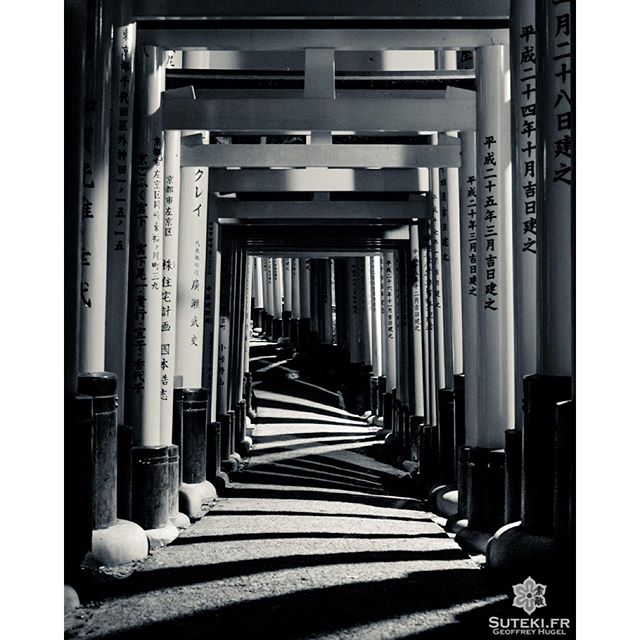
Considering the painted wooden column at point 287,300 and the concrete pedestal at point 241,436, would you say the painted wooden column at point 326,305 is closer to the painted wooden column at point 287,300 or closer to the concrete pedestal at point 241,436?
the painted wooden column at point 287,300

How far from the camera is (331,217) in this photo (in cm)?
1212

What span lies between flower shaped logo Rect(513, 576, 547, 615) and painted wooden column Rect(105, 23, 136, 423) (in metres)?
3.18

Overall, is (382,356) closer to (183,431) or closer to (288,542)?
(183,431)

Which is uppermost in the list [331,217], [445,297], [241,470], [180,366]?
[331,217]

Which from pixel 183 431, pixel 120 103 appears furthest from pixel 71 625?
pixel 183 431

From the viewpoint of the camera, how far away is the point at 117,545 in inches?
241

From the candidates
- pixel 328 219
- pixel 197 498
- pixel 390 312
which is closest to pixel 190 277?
pixel 197 498

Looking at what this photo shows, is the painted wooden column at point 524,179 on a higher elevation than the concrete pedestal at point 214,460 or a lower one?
higher

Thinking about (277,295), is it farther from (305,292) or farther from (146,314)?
(146,314)

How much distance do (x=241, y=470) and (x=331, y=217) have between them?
9.89ft

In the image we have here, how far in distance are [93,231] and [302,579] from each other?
86.2 inches

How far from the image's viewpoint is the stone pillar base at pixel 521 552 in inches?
206

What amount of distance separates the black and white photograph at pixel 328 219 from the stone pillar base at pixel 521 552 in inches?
0.7

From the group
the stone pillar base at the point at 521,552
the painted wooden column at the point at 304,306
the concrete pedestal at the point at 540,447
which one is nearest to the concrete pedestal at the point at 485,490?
the stone pillar base at the point at 521,552
